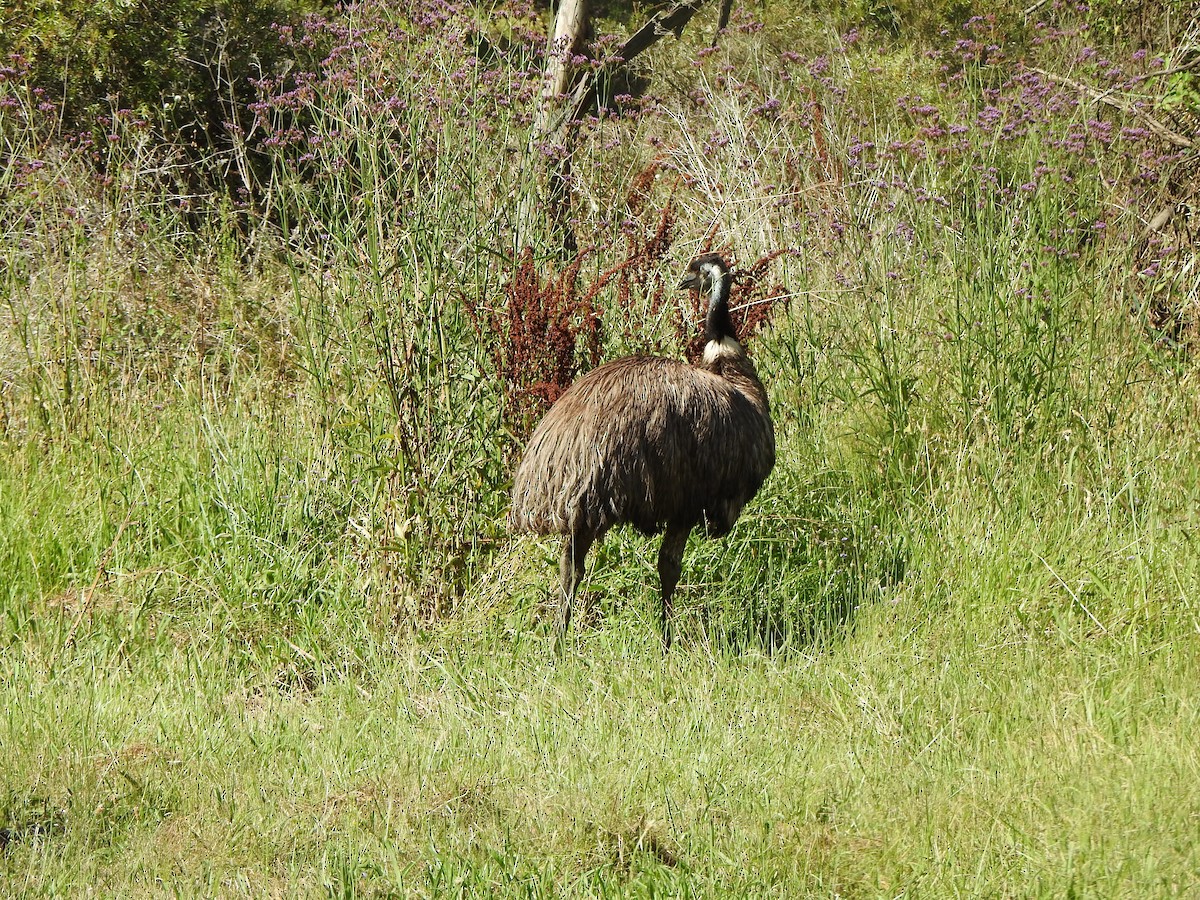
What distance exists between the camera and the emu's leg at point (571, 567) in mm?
5051

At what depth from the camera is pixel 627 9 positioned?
1709 cm

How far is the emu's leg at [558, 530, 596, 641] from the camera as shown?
16.6 feet

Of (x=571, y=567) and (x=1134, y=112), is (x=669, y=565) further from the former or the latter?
(x=1134, y=112)

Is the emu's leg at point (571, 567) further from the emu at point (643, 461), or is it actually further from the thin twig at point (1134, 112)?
the thin twig at point (1134, 112)

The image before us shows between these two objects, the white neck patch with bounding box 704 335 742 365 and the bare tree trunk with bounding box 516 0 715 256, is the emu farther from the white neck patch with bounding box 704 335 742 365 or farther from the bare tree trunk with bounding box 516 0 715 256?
the bare tree trunk with bounding box 516 0 715 256

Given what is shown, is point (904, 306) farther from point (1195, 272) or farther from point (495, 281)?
point (495, 281)

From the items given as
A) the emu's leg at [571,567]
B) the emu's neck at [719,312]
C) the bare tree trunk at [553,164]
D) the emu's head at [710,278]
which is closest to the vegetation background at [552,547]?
the bare tree trunk at [553,164]

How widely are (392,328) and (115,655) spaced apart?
5.21ft

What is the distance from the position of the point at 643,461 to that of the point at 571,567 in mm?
513

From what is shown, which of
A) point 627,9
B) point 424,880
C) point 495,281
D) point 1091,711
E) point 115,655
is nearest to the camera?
point 424,880

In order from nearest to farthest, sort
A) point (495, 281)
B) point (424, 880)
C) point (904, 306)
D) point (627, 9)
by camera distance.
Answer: point (424, 880)
point (495, 281)
point (904, 306)
point (627, 9)

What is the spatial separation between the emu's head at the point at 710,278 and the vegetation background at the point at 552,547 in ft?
0.96

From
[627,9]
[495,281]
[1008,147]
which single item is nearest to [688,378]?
[495,281]

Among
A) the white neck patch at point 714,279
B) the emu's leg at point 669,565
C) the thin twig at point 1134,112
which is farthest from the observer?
the thin twig at point 1134,112
